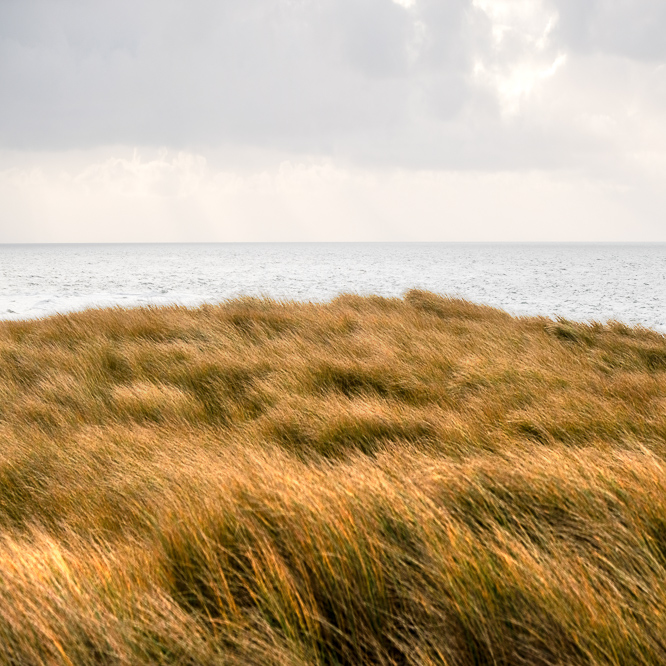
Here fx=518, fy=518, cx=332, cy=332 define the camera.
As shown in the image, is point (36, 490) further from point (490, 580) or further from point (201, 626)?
point (490, 580)

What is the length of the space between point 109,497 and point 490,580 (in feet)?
6.89

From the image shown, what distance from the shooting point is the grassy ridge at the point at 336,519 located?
1595 millimetres

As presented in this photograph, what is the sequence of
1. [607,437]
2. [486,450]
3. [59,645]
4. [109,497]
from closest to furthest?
[59,645] < [109,497] < [486,450] < [607,437]

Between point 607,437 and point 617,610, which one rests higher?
point 617,610

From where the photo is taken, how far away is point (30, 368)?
6.09m

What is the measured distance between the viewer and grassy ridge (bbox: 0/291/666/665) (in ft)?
5.23

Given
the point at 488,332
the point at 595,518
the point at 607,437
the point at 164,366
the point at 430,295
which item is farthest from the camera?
the point at 430,295

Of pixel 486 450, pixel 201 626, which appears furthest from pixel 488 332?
pixel 201 626

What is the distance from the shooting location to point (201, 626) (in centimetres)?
165

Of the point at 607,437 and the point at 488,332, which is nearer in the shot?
the point at 607,437

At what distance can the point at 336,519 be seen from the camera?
6.66 feet

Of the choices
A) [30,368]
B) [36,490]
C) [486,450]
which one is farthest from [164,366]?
[486,450]

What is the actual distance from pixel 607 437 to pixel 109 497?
334cm

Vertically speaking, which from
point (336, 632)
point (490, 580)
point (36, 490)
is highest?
point (490, 580)
